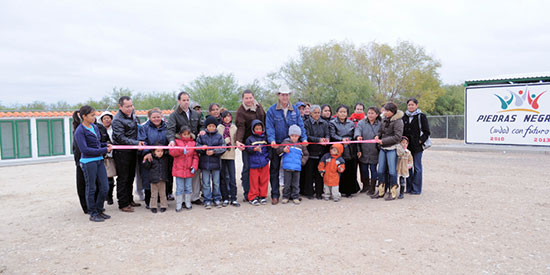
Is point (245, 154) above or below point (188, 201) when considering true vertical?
above

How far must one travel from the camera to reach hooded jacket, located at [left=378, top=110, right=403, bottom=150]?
21.4 feet

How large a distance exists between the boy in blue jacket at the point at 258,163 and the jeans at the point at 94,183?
2.35 metres

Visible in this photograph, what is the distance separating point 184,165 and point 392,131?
3.73 metres

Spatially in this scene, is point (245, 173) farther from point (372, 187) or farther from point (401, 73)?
point (401, 73)

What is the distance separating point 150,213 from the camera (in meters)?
6.03

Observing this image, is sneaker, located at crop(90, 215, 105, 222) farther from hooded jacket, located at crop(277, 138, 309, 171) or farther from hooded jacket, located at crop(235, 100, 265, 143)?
hooded jacket, located at crop(277, 138, 309, 171)

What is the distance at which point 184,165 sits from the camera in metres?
6.02

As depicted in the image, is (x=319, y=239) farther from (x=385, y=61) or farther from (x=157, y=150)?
(x=385, y=61)

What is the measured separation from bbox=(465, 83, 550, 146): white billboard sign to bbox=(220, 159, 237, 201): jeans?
1352 cm

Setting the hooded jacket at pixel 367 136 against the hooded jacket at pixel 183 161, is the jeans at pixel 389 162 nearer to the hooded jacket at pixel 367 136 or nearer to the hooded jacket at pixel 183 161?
the hooded jacket at pixel 367 136

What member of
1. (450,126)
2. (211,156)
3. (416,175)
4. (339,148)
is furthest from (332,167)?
(450,126)

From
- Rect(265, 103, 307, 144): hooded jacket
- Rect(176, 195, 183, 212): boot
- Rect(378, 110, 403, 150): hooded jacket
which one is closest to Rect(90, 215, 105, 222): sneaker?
Rect(176, 195, 183, 212): boot

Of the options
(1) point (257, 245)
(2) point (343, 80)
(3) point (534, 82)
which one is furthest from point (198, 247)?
(2) point (343, 80)

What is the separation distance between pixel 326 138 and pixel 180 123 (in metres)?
2.71
